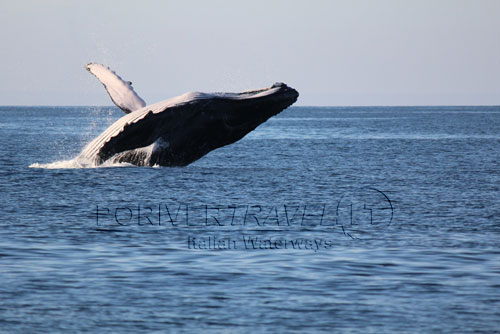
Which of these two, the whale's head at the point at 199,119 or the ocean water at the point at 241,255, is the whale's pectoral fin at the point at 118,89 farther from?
the ocean water at the point at 241,255

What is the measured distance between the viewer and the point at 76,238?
15.0 meters

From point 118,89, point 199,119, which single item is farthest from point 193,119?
point 118,89

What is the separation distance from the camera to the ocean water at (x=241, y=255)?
10133 mm

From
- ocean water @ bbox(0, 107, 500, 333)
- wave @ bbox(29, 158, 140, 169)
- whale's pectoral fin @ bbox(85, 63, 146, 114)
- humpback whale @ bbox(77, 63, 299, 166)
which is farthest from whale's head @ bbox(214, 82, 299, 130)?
wave @ bbox(29, 158, 140, 169)

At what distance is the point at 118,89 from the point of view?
22609mm

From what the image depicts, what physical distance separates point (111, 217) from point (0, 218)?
2.23m

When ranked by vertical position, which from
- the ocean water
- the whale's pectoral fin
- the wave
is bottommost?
the ocean water

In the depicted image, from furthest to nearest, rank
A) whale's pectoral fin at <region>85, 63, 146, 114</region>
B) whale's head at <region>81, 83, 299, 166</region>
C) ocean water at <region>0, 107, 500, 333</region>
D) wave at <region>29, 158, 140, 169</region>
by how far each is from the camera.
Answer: wave at <region>29, 158, 140, 169</region> < whale's pectoral fin at <region>85, 63, 146, 114</region> < whale's head at <region>81, 83, 299, 166</region> < ocean water at <region>0, 107, 500, 333</region>

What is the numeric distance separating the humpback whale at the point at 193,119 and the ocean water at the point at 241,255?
1289mm

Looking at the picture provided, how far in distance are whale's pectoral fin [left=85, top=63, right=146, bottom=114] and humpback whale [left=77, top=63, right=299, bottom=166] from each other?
0.09ft

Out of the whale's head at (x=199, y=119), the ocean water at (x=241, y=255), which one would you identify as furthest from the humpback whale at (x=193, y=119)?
the ocean water at (x=241, y=255)

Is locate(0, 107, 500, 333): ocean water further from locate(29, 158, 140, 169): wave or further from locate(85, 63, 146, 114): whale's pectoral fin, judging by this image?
locate(85, 63, 146, 114): whale's pectoral fin

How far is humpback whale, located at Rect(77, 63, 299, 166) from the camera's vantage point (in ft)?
66.6

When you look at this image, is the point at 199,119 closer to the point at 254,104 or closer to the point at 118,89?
the point at 254,104
